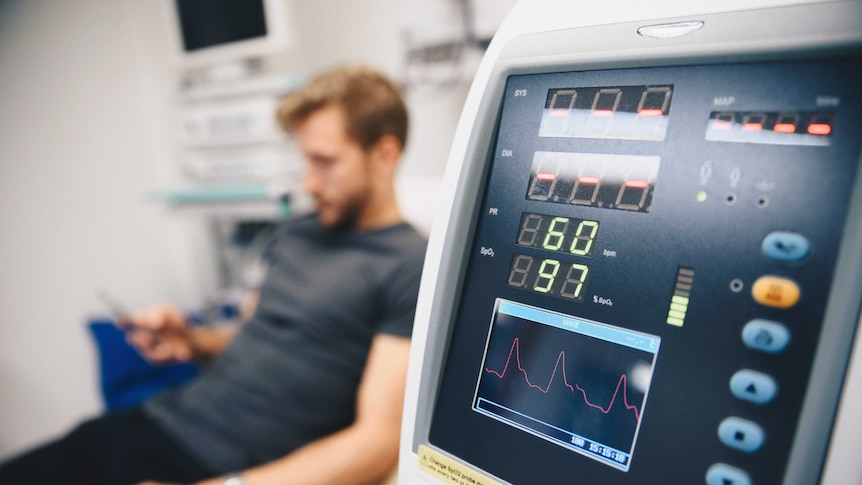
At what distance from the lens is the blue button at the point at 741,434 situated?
1.24ft

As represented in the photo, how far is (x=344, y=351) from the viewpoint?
1157mm

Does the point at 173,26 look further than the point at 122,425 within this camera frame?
Yes

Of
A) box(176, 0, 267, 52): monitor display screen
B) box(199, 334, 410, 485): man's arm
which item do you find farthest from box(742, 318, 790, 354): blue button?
box(176, 0, 267, 52): monitor display screen

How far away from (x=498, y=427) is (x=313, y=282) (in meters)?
0.84

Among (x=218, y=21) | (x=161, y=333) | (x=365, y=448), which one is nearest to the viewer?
(x=365, y=448)

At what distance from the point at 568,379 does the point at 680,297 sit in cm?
13

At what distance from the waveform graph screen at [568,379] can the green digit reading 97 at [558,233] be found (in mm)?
64

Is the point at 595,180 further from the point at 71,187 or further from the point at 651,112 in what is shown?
the point at 71,187

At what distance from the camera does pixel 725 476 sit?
386mm

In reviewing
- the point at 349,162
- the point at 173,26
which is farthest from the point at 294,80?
the point at 173,26

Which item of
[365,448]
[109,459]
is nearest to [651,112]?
[365,448]

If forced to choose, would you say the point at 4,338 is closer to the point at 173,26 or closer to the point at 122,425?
the point at 122,425

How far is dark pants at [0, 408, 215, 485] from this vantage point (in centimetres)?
115

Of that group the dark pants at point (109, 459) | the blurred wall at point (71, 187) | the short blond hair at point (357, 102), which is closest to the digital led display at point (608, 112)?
the short blond hair at point (357, 102)
